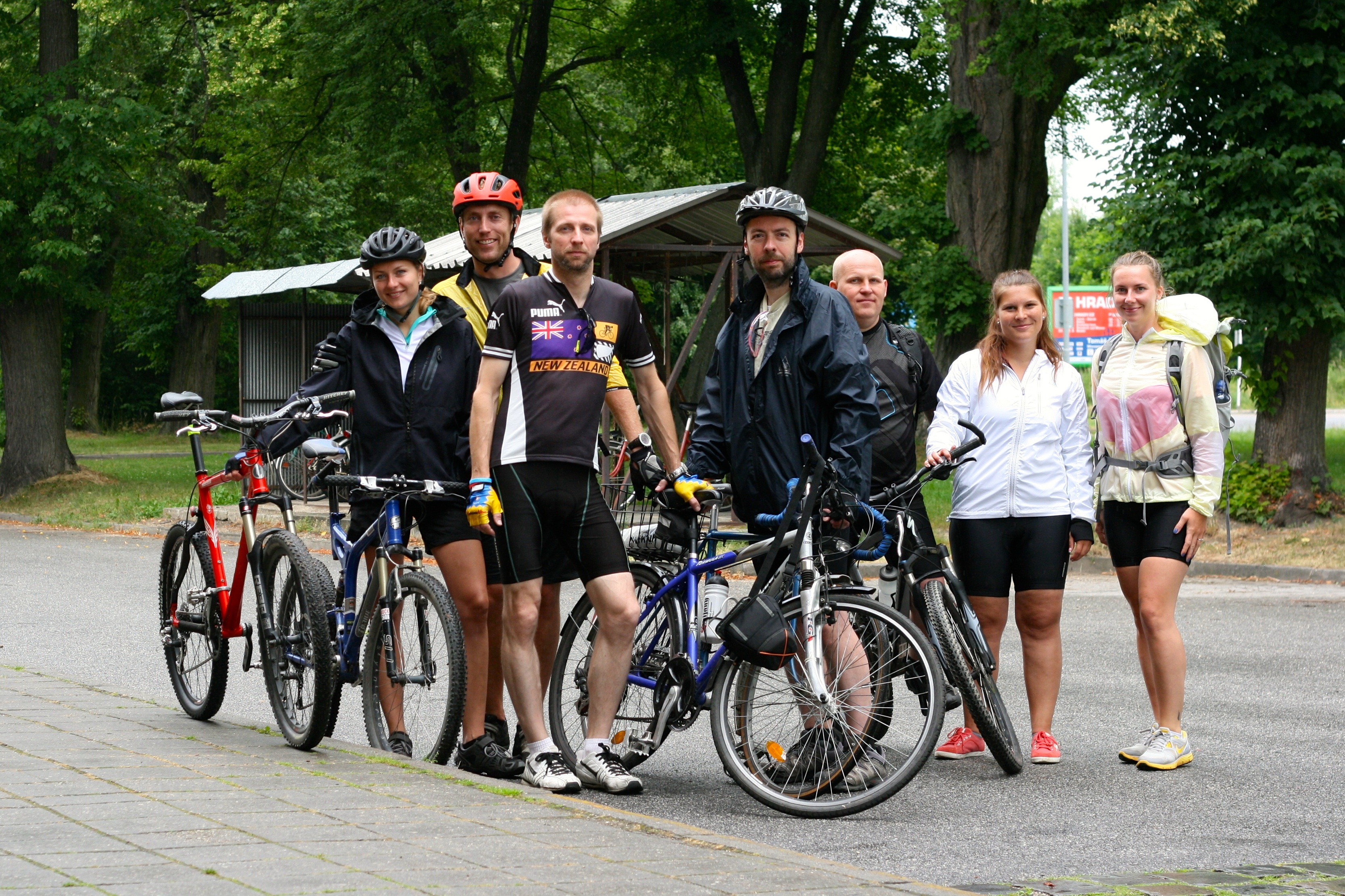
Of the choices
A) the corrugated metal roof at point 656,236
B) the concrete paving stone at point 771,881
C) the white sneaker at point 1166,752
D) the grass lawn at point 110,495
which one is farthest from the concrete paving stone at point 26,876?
the corrugated metal roof at point 656,236

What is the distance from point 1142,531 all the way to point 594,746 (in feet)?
7.83

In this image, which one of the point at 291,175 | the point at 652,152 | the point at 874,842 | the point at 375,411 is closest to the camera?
the point at 874,842

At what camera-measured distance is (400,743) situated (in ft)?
19.7

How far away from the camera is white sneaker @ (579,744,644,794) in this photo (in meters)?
5.52

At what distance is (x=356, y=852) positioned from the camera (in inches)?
166

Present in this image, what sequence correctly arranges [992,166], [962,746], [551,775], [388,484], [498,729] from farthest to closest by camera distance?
[992,166] < [962,746] < [498,729] < [388,484] < [551,775]

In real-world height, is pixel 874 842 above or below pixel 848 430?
below

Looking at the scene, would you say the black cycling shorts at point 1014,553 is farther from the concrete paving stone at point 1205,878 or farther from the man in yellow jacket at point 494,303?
the concrete paving stone at point 1205,878

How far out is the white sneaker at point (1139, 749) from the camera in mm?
6332

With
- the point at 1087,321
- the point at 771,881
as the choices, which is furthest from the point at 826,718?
the point at 1087,321

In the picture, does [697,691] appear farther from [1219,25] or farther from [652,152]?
[652,152]

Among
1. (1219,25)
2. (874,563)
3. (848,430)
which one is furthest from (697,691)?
(1219,25)

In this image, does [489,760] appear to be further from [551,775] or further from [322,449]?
[322,449]

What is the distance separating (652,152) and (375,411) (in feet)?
92.0
